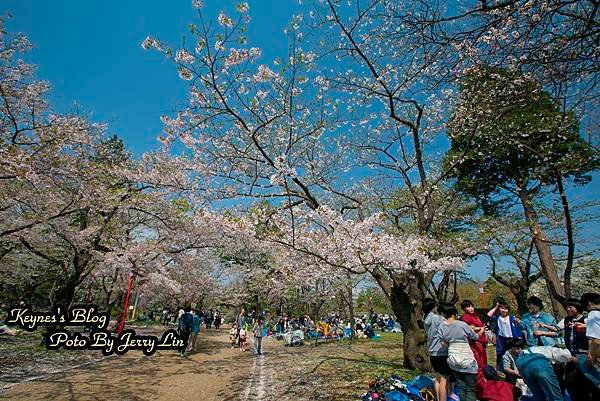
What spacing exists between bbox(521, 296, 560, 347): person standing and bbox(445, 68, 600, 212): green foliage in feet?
11.0

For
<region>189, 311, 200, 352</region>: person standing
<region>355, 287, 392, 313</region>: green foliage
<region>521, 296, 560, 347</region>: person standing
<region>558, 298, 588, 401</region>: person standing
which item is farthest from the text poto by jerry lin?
<region>355, 287, 392, 313</region>: green foliage

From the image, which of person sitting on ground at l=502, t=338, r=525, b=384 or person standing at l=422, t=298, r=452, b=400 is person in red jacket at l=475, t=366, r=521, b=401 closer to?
person standing at l=422, t=298, r=452, b=400

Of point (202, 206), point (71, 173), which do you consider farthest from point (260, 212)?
point (71, 173)

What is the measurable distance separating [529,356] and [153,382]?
7628 mm

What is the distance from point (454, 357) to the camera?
413 cm

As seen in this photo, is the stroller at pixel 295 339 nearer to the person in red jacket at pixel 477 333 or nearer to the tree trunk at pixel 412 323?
the tree trunk at pixel 412 323

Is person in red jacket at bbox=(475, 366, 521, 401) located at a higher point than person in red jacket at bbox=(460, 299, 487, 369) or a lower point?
lower

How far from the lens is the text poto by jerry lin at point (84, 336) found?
8.93 m

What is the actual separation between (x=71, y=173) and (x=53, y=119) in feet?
4.88

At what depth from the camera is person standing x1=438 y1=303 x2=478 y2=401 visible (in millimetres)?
4047

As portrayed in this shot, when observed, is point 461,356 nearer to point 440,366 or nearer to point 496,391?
point 440,366

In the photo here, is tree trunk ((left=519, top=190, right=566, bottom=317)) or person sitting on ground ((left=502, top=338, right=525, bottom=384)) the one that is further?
tree trunk ((left=519, top=190, right=566, bottom=317))

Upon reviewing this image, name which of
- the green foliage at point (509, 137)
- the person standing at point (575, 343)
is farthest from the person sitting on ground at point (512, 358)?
the green foliage at point (509, 137)

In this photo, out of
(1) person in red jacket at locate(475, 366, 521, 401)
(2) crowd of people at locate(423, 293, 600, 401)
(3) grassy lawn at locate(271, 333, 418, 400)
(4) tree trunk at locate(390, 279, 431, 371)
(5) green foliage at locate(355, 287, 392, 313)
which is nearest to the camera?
(2) crowd of people at locate(423, 293, 600, 401)
